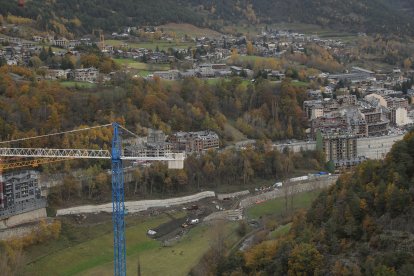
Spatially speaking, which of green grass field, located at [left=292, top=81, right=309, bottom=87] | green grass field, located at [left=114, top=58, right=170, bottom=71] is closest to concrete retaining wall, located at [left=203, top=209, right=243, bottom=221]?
green grass field, located at [left=292, top=81, right=309, bottom=87]

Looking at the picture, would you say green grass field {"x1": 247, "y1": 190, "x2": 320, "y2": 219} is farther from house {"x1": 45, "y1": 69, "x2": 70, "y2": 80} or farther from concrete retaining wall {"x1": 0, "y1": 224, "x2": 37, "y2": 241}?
house {"x1": 45, "y1": 69, "x2": 70, "y2": 80}

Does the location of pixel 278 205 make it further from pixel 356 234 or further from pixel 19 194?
pixel 356 234

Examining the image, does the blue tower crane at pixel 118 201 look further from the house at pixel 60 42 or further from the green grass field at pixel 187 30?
the green grass field at pixel 187 30

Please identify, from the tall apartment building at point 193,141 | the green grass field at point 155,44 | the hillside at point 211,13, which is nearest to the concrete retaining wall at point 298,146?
the tall apartment building at point 193,141

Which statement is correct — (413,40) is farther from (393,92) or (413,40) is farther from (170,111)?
(170,111)

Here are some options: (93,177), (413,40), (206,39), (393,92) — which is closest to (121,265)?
(93,177)

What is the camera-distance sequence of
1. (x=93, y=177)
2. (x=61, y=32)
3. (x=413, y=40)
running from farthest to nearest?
(x=413, y=40)
(x=61, y=32)
(x=93, y=177)
